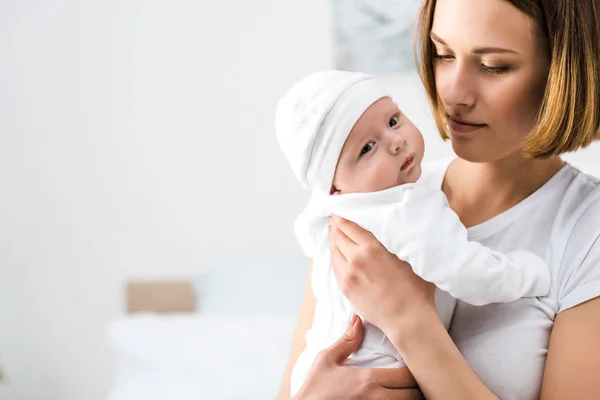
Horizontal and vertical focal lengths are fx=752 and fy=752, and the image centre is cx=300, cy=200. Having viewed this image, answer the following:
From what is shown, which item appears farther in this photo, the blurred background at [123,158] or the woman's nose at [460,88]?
the blurred background at [123,158]

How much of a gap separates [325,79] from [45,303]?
202cm

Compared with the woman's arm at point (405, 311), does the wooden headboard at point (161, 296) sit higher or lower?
lower

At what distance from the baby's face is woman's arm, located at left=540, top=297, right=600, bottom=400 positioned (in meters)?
0.34

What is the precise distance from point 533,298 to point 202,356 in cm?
100

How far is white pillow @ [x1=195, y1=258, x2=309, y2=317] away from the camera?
7.46ft

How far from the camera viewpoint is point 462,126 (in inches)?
52.2

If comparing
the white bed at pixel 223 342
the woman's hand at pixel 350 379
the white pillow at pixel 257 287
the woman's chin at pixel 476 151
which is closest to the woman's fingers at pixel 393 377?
the woman's hand at pixel 350 379

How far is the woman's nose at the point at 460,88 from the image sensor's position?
128 cm

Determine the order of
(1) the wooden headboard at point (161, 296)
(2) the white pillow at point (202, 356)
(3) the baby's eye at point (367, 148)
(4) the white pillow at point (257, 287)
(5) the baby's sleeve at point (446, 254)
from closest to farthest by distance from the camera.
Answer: (5) the baby's sleeve at point (446, 254), (3) the baby's eye at point (367, 148), (2) the white pillow at point (202, 356), (4) the white pillow at point (257, 287), (1) the wooden headboard at point (161, 296)

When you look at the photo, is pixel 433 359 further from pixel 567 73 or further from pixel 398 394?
pixel 567 73

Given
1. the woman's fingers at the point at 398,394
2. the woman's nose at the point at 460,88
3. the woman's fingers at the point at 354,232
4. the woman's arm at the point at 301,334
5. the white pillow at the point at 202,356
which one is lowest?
the white pillow at the point at 202,356

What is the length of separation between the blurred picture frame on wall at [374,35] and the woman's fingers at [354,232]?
1.14 meters

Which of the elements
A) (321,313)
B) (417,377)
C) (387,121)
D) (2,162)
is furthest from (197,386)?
(2,162)

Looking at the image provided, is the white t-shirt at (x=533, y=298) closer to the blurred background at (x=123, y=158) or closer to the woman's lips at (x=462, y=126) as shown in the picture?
the woman's lips at (x=462, y=126)
